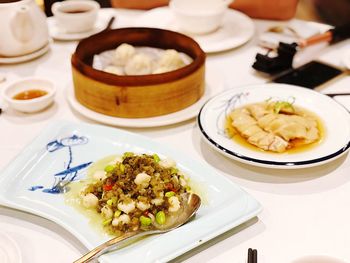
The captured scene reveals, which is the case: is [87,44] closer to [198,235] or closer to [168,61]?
[168,61]

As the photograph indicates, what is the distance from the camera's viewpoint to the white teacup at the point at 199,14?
8.05 feet

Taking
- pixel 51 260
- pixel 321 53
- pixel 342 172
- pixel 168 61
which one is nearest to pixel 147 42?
pixel 168 61

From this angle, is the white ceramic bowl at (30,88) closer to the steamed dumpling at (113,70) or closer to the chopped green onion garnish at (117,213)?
the steamed dumpling at (113,70)

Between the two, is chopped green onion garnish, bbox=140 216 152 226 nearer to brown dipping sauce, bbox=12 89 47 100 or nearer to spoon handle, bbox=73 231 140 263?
spoon handle, bbox=73 231 140 263

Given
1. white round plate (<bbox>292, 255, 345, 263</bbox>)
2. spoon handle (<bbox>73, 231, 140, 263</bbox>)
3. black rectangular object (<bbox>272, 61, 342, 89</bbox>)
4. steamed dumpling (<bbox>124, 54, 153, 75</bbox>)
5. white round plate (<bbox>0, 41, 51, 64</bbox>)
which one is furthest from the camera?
white round plate (<bbox>0, 41, 51, 64</bbox>)

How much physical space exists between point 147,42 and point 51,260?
1.25m

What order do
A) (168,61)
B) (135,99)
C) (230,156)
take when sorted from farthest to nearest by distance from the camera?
(168,61), (135,99), (230,156)

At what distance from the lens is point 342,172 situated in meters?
1.58

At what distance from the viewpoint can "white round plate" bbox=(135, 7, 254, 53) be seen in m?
2.43

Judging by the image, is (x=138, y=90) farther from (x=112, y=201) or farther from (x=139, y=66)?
(x=112, y=201)

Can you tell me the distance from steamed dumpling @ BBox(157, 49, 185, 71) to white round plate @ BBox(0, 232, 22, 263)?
1024 mm

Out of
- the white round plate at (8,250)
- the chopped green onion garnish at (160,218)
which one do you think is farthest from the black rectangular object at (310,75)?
the white round plate at (8,250)

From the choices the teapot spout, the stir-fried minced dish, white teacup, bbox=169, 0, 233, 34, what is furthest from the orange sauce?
the teapot spout

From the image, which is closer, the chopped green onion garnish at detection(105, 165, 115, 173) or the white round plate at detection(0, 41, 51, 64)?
the chopped green onion garnish at detection(105, 165, 115, 173)
